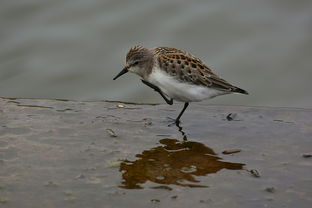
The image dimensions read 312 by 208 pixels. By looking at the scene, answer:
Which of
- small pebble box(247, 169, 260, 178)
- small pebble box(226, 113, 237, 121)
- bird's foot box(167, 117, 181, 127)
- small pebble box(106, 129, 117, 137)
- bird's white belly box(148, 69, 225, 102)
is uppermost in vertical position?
bird's white belly box(148, 69, 225, 102)

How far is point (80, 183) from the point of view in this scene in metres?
5.14

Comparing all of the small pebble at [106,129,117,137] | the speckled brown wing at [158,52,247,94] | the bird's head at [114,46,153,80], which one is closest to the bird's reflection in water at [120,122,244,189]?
the small pebble at [106,129,117,137]

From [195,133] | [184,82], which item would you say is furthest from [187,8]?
[195,133]

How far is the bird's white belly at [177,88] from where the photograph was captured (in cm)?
725

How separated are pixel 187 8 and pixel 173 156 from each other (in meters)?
6.69

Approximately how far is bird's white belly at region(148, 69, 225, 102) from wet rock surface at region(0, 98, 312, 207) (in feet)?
0.85

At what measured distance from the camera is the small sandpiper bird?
286 inches

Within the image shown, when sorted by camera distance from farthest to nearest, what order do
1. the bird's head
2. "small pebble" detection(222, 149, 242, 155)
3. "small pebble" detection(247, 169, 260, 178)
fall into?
the bird's head
"small pebble" detection(222, 149, 242, 155)
"small pebble" detection(247, 169, 260, 178)

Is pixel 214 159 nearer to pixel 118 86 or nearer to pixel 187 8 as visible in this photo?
pixel 118 86

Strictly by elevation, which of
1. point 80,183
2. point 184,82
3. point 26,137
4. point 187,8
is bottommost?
point 80,183

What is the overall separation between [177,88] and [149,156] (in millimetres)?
1577

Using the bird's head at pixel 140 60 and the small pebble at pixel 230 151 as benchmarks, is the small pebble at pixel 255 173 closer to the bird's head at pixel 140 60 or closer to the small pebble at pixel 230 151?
the small pebble at pixel 230 151

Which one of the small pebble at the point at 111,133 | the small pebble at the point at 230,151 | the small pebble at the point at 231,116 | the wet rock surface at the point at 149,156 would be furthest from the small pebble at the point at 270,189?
the small pebble at the point at 231,116

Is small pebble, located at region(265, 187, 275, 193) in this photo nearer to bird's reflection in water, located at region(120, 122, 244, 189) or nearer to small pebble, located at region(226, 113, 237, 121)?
bird's reflection in water, located at region(120, 122, 244, 189)
